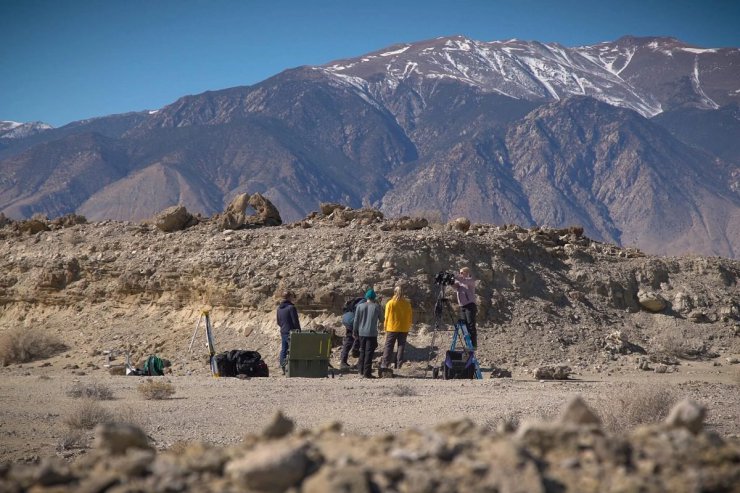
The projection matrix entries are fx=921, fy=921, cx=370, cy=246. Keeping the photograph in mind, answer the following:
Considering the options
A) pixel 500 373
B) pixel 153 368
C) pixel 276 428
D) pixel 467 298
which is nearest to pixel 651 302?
pixel 500 373

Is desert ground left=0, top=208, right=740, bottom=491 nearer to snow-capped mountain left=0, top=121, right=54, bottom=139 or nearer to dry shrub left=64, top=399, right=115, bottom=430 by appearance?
dry shrub left=64, top=399, right=115, bottom=430

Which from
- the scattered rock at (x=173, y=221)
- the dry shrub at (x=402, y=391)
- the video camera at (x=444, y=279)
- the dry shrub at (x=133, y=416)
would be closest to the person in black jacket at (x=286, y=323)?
the video camera at (x=444, y=279)

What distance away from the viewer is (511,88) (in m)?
162

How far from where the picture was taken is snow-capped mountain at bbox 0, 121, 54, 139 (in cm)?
17162

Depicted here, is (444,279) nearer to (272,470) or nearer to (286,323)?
(286,323)

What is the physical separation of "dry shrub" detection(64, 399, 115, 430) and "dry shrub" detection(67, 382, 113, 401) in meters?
2.05

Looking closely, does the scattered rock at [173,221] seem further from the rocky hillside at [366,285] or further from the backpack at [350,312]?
the backpack at [350,312]

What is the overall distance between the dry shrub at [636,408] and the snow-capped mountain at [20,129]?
172 meters

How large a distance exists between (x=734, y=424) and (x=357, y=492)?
7.61m

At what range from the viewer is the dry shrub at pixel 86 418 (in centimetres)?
1014

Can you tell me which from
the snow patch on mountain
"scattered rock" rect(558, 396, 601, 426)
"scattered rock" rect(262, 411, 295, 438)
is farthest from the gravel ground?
the snow patch on mountain

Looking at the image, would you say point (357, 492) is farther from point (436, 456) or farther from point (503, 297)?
point (503, 297)

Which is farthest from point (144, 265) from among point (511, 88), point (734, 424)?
point (511, 88)

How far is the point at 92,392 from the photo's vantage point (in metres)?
12.7
